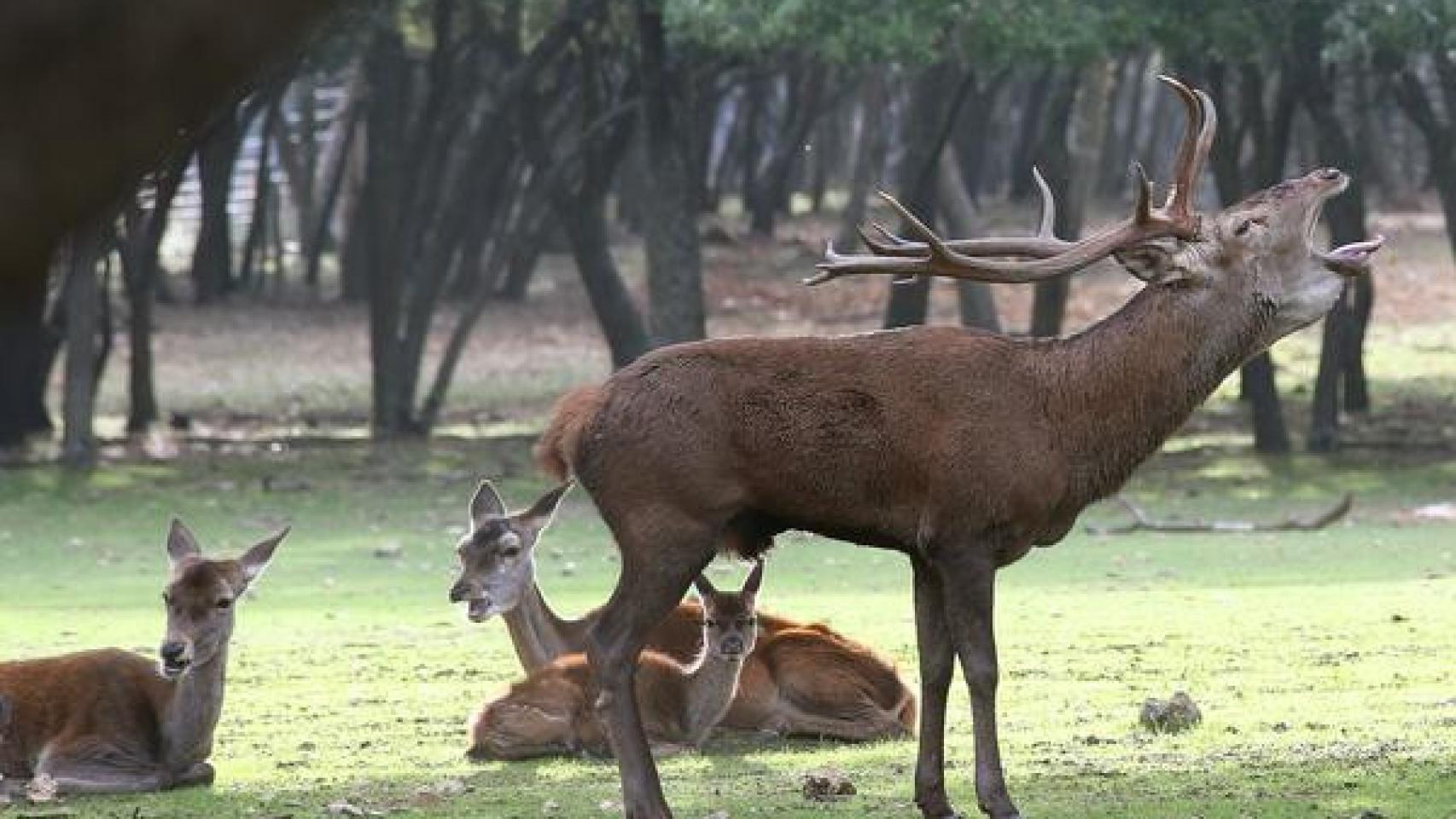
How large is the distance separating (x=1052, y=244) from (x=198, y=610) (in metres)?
3.07

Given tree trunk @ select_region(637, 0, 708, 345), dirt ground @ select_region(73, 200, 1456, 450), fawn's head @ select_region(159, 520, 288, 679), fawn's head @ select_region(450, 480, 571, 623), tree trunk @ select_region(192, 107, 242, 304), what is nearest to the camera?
fawn's head @ select_region(159, 520, 288, 679)

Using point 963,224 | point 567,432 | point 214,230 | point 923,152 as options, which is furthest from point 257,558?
point 214,230

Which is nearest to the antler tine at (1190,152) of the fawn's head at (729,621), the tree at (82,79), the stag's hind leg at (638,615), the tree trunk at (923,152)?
the stag's hind leg at (638,615)

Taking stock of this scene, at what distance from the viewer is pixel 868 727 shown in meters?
10.6

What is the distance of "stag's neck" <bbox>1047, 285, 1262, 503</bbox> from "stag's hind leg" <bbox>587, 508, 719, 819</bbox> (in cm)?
106

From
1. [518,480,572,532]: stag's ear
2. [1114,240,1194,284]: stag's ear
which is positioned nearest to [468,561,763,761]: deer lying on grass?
[518,480,572,532]: stag's ear

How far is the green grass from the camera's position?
8.98 metres

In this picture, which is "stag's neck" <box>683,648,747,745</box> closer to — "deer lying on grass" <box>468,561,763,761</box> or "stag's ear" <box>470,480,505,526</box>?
"deer lying on grass" <box>468,561,763,761</box>

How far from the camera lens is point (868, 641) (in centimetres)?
1360

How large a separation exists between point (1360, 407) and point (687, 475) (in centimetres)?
2237

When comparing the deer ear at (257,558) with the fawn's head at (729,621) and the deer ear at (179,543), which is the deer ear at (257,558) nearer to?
the deer ear at (179,543)

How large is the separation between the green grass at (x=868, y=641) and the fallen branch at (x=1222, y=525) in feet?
1.05

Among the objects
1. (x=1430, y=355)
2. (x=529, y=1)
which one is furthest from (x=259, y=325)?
(x=1430, y=355)

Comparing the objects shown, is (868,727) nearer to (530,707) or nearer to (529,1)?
(530,707)
